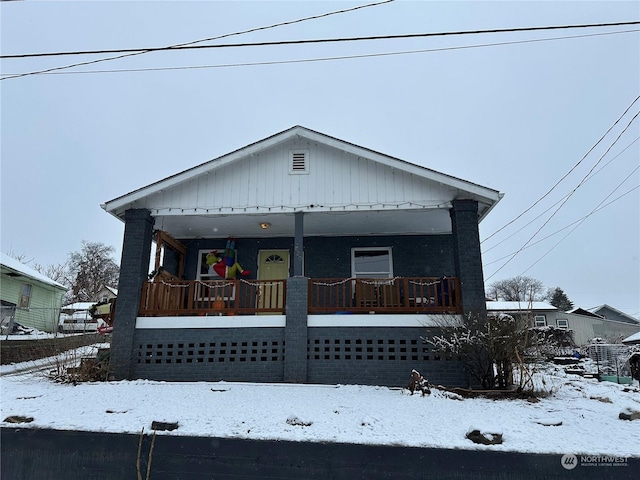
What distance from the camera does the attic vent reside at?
412 inches

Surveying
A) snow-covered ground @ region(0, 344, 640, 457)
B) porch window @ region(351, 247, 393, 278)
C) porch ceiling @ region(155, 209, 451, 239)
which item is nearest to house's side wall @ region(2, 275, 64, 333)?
porch ceiling @ region(155, 209, 451, 239)

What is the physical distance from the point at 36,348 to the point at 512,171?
212 feet

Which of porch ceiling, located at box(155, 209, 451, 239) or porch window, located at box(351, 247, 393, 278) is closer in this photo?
porch ceiling, located at box(155, 209, 451, 239)

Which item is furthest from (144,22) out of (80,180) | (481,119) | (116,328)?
(80,180)

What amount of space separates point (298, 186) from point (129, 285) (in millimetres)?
4607

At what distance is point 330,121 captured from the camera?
7288 cm

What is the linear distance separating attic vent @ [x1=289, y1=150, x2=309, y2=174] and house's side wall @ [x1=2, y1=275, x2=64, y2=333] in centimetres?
1621

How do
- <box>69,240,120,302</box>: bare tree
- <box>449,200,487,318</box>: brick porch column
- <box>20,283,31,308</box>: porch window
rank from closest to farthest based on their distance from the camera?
<box>449,200,487,318</box>: brick porch column, <box>20,283,31,308</box>: porch window, <box>69,240,120,302</box>: bare tree

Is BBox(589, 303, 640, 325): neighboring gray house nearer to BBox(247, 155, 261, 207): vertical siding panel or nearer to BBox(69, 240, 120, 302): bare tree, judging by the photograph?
BBox(247, 155, 261, 207): vertical siding panel

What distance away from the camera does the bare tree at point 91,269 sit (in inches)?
1818

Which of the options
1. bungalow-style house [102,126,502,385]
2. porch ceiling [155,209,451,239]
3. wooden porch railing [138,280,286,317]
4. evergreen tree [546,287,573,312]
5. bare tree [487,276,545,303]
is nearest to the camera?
bungalow-style house [102,126,502,385]

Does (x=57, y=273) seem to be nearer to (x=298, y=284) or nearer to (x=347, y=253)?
(x=347, y=253)

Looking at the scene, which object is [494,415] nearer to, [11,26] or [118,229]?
[11,26]

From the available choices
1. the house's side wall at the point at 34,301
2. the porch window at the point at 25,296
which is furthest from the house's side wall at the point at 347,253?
the porch window at the point at 25,296
